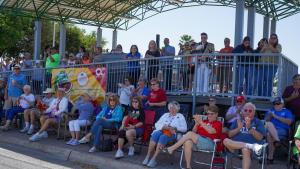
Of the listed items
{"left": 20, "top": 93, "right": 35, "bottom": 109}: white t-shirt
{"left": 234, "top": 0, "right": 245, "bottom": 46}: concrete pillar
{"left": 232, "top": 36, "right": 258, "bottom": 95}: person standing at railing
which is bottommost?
{"left": 20, "top": 93, "right": 35, "bottom": 109}: white t-shirt

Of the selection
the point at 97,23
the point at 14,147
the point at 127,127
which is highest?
the point at 97,23

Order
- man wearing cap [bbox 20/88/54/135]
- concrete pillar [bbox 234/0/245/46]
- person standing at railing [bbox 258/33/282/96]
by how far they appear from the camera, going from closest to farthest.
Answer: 1. person standing at railing [bbox 258/33/282/96]
2. man wearing cap [bbox 20/88/54/135]
3. concrete pillar [bbox 234/0/245/46]

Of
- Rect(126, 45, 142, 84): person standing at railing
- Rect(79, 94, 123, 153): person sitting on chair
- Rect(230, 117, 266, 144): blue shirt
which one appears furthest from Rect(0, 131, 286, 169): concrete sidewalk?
Rect(126, 45, 142, 84): person standing at railing

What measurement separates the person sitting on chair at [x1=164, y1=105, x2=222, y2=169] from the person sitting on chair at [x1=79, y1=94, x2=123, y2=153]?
2.28 meters

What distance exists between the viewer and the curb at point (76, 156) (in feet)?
32.2

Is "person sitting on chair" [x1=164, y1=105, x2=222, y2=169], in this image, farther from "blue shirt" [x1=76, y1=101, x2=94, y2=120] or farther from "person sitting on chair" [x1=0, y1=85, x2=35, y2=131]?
"person sitting on chair" [x1=0, y1=85, x2=35, y2=131]

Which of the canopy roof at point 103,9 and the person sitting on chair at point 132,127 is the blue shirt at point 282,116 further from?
the canopy roof at point 103,9

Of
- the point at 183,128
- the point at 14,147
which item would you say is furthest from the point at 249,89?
the point at 14,147

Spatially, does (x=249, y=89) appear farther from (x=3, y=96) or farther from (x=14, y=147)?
(x=3, y=96)

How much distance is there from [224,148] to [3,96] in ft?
30.2

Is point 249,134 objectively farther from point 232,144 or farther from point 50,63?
point 50,63

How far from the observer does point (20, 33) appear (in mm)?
44906

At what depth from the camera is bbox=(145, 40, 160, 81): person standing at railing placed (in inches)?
498

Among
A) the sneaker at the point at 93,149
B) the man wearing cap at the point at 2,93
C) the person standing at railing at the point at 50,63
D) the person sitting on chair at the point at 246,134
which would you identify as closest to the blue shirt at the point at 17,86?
the man wearing cap at the point at 2,93
